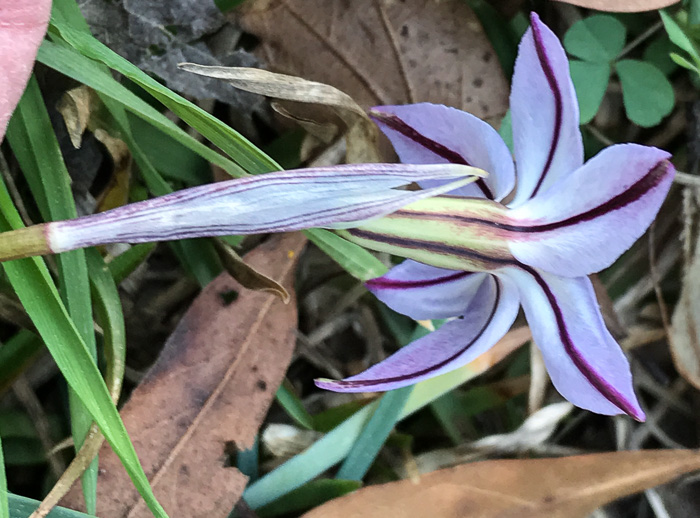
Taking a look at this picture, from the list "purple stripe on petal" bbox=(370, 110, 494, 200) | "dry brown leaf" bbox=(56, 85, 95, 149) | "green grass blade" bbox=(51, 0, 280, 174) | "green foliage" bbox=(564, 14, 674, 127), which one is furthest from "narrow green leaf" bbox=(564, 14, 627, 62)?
"dry brown leaf" bbox=(56, 85, 95, 149)

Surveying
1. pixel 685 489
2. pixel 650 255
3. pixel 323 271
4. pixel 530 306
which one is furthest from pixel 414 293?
pixel 685 489

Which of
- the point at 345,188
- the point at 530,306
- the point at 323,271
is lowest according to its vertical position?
the point at 323,271

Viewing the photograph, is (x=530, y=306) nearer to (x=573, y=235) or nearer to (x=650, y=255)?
(x=573, y=235)

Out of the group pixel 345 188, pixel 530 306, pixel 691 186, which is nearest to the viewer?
pixel 345 188

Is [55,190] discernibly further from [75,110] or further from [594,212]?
[594,212]

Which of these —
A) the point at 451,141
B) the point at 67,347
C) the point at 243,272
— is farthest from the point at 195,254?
the point at 451,141

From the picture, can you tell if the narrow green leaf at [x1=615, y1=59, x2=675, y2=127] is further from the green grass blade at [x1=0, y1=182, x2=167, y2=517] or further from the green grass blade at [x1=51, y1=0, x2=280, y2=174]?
the green grass blade at [x1=0, y1=182, x2=167, y2=517]

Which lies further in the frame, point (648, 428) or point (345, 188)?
point (648, 428)
